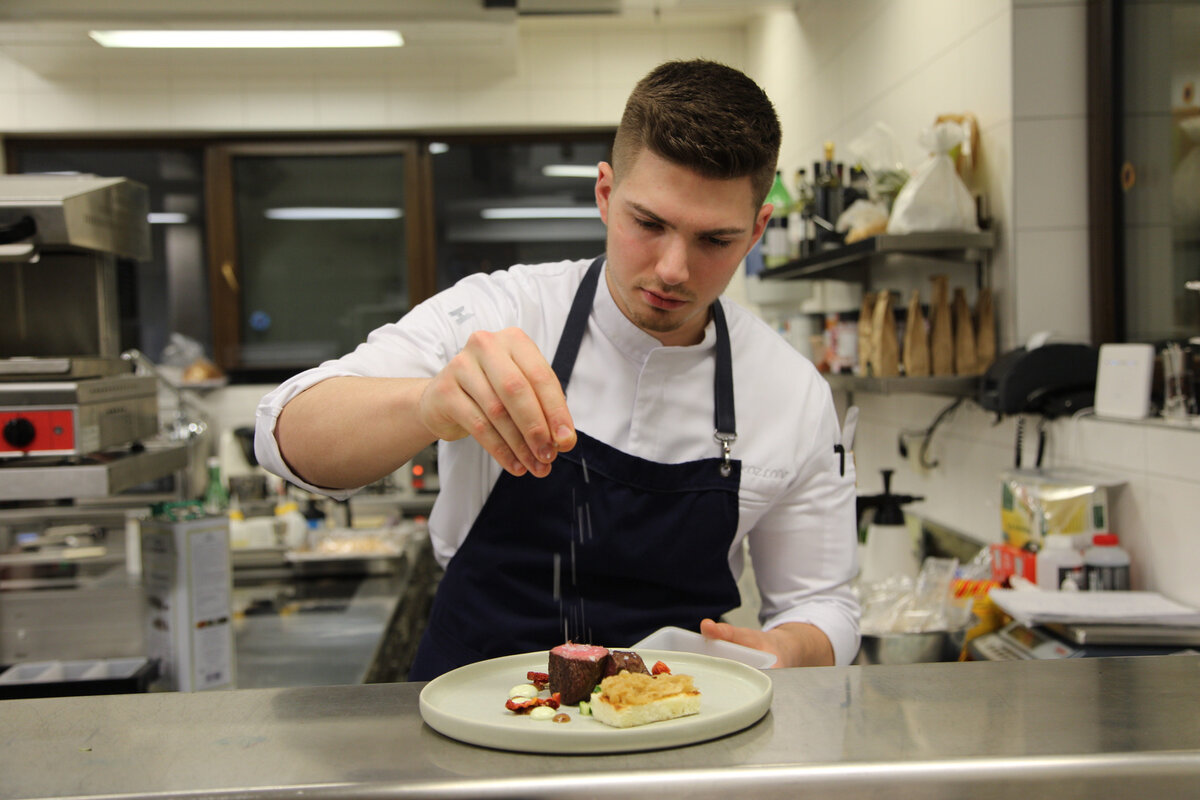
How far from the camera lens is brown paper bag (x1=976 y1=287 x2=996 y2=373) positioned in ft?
7.95

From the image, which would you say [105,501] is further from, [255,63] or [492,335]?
[492,335]

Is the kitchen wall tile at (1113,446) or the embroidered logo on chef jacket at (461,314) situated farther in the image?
the kitchen wall tile at (1113,446)

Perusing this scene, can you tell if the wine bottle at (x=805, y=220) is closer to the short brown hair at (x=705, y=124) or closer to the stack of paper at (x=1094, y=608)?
the stack of paper at (x=1094, y=608)

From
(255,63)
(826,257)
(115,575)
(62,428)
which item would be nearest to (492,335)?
(62,428)

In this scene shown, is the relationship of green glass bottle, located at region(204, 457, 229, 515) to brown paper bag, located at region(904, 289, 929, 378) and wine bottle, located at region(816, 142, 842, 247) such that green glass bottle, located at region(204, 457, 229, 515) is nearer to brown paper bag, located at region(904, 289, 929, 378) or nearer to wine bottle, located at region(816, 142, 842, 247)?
wine bottle, located at region(816, 142, 842, 247)

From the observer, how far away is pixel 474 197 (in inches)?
205

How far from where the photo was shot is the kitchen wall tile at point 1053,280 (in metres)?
2.33

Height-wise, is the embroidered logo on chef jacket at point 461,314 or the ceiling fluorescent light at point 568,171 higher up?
the ceiling fluorescent light at point 568,171

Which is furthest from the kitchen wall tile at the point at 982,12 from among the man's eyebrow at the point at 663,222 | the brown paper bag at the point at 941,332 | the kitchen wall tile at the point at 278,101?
the kitchen wall tile at the point at 278,101

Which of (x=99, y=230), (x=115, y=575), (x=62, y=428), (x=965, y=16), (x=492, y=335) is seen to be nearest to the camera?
(x=492, y=335)

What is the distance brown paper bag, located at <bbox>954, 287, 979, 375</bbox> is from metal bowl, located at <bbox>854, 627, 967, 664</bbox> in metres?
0.74

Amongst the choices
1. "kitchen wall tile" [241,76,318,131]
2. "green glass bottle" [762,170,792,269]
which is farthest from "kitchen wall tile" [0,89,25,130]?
"green glass bottle" [762,170,792,269]

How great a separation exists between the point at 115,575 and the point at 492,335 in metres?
2.40

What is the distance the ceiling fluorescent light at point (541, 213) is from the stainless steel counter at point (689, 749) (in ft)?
14.7
